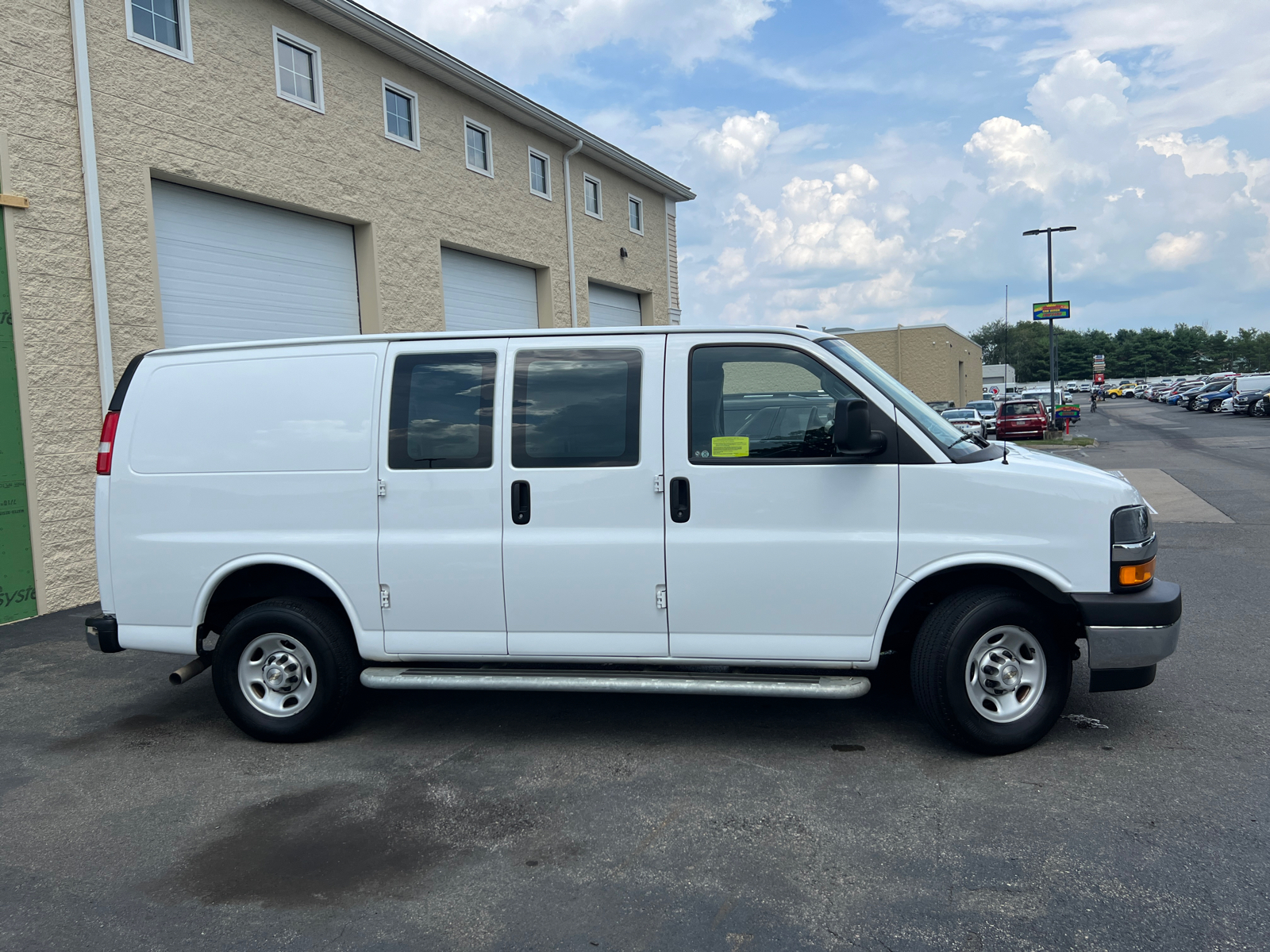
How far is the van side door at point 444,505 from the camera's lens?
15.2 feet

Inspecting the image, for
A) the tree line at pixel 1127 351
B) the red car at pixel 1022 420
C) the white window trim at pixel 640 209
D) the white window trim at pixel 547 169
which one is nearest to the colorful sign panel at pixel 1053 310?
the red car at pixel 1022 420

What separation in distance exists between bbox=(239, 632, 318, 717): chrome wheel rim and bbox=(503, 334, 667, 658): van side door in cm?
119

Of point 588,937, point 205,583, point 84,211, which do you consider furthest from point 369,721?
point 84,211

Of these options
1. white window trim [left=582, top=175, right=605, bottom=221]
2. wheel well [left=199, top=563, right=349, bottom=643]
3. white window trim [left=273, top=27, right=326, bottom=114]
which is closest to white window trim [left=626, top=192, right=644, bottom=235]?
white window trim [left=582, top=175, right=605, bottom=221]

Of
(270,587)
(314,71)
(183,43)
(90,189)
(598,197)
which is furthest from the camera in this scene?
(598,197)

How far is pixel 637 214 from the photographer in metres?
20.9

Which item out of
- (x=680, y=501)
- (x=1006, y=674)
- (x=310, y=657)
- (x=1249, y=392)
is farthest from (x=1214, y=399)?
(x=310, y=657)

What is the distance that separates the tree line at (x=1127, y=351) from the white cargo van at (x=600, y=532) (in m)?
136

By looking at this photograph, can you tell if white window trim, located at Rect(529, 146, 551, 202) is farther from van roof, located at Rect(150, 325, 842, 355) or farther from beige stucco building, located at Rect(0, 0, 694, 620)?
van roof, located at Rect(150, 325, 842, 355)

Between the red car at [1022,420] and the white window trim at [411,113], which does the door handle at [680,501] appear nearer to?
the white window trim at [411,113]

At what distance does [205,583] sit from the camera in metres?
4.89

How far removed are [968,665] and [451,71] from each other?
42.4ft

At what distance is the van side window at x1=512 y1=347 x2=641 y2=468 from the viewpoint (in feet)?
14.9

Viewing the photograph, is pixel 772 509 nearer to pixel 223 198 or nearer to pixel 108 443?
pixel 108 443
